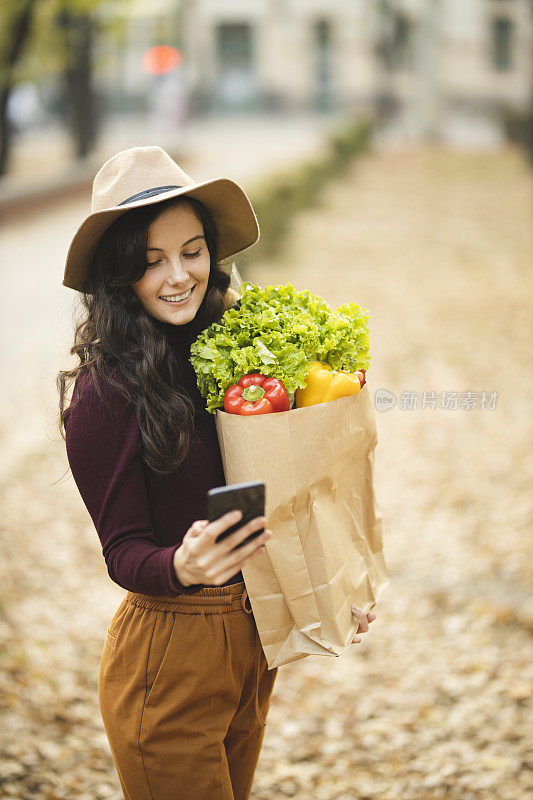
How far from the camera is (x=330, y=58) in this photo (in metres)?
31.6

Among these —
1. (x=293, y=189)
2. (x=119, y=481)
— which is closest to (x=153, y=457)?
(x=119, y=481)

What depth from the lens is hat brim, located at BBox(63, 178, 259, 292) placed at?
176cm

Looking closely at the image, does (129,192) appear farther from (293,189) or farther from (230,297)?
(293,189)

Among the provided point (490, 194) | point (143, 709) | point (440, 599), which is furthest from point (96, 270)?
point (490, 194)

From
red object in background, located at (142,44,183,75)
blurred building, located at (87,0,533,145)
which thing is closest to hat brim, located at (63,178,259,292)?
red object in background, located at (142,44,183,75)

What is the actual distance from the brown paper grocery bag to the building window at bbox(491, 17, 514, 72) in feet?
112

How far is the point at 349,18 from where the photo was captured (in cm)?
3077

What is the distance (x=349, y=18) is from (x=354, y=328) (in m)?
32.3

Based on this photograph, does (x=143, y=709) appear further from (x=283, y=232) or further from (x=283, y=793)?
(x=283, y=232)

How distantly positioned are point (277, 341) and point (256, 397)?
0.18 metres

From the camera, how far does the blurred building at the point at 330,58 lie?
101 feet

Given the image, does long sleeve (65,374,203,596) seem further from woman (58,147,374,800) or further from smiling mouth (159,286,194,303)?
smiling mouth (159,286,194,303)

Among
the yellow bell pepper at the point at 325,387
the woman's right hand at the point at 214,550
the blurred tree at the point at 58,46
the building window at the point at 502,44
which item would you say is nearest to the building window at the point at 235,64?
the building window at the point at 502,44

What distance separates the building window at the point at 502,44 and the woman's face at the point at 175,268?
112ft
